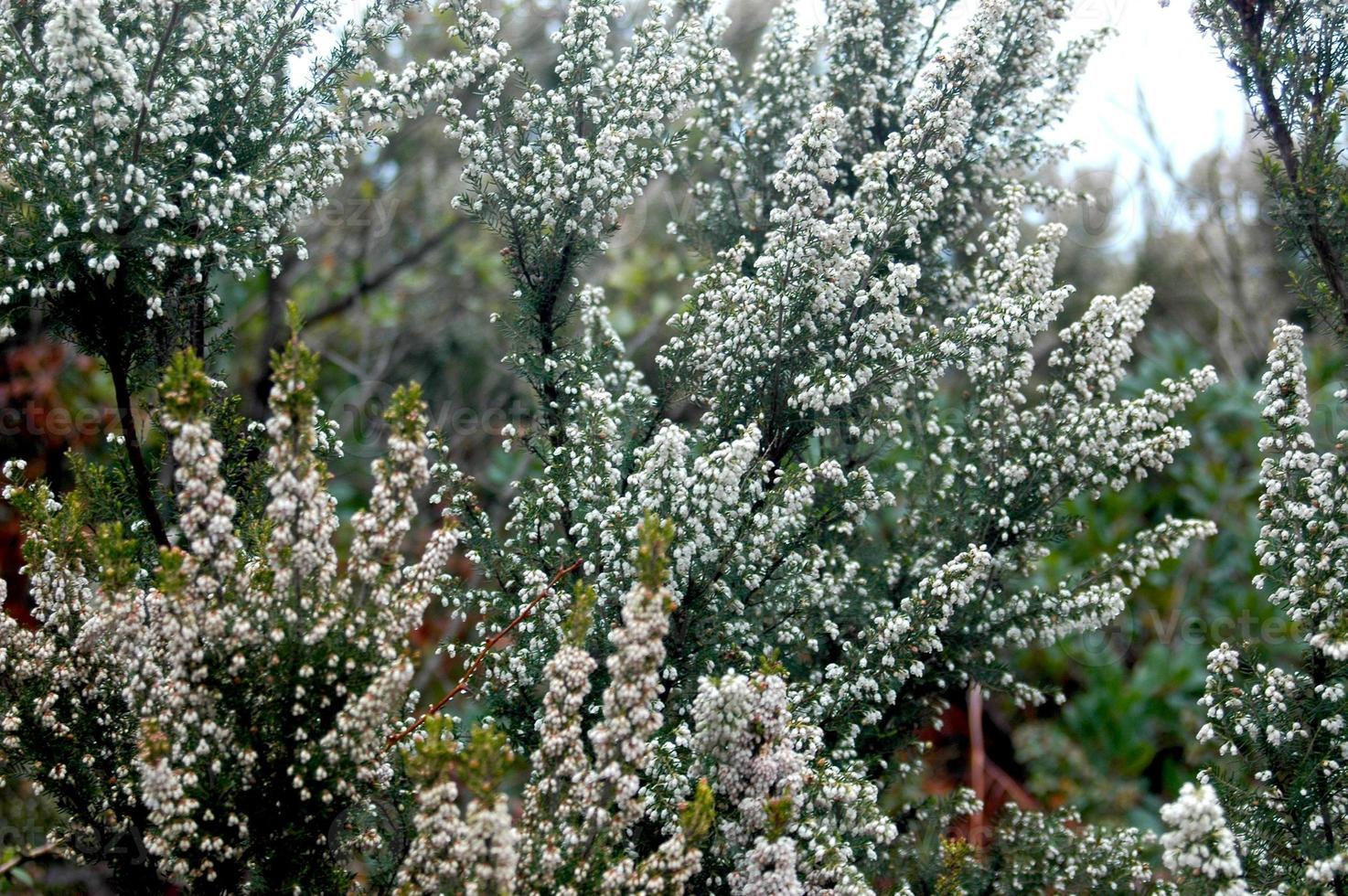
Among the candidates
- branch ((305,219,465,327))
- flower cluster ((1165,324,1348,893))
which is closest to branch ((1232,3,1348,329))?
flower cluster ((1165,324,1348,893))

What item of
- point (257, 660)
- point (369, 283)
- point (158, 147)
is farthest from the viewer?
point (369, 283)

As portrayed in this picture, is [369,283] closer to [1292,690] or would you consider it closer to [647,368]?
[647,368]

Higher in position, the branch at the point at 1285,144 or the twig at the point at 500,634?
the branch at the point at 1285,144

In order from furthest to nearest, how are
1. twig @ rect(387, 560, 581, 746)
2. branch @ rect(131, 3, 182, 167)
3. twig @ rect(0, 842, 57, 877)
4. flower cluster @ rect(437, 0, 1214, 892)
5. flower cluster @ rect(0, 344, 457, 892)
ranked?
twig @ rect(387, 560, 581, 746) < flower cluster @ rect(437, 0, 1214, 892) < branch @ rect(131, 3, 182, 167) < twig @ rect(0, 842, 57, 877) < flower cluster @ rect(0, 344, 457, 892)

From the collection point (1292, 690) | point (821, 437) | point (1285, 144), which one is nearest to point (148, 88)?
point (821, 437)

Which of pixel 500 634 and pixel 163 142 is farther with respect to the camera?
pixel 500 634

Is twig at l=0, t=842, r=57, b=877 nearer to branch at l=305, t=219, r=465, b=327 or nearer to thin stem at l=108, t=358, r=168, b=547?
thin stem at l=108, t=358, r=168, b=547

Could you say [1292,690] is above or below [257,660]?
above

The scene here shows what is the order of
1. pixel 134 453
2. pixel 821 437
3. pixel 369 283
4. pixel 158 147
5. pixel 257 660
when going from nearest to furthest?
pixel 257 660
pixel 158 147
pixel 134 453
pixel 821 437
pixel 369 283

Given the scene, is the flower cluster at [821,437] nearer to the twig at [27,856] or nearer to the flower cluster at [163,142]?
the flower cluster at [163,142]

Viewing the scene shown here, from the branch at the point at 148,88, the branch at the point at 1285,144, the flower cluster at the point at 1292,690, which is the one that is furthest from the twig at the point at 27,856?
the branch at the point at 1285,144
